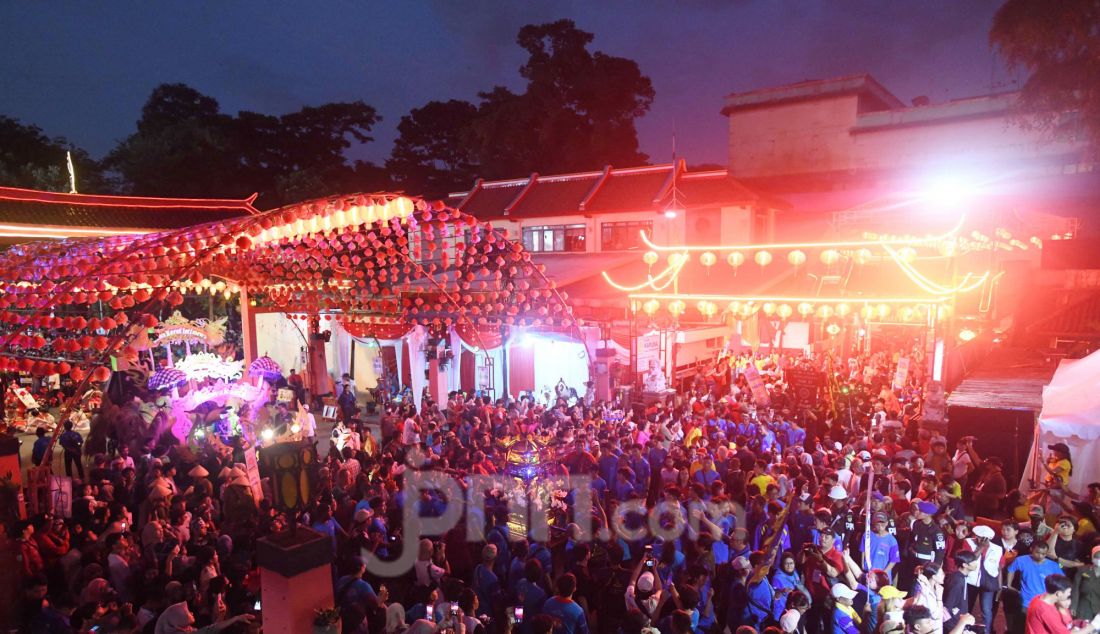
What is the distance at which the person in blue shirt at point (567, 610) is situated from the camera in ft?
17.3

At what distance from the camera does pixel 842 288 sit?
13.3 metres

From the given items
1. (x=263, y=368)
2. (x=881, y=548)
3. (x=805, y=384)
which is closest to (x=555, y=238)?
(x=805, y=384)

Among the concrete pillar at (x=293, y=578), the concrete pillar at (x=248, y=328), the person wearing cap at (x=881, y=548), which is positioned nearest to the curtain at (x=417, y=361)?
the concrete pillar at (x=248, y=328)

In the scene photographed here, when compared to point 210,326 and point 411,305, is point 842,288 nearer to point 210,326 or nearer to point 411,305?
point 411,305

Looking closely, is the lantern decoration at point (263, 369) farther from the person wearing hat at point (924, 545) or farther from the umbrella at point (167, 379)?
the person wearing hat at point (924, 545)

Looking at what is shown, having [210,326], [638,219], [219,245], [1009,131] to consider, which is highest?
[1009,131]

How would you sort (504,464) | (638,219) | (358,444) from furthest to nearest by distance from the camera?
1. (638,219)
2. (358,444)
3. (504,464)

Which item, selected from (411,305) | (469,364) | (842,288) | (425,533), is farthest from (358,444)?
(842,288)

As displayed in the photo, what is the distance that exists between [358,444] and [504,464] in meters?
2.79

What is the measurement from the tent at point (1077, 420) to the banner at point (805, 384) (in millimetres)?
5405

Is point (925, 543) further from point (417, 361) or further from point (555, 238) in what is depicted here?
point (555, 238)

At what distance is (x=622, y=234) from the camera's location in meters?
21.9

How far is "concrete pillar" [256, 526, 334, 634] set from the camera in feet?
13.5

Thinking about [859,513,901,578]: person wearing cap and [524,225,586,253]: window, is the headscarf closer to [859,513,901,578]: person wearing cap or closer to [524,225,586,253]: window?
[859,513,901,578]: person wearing cap
